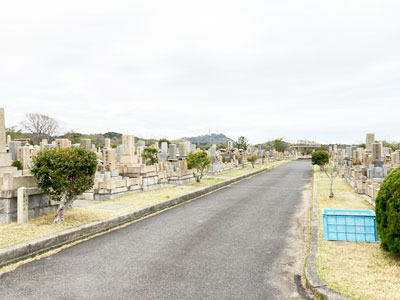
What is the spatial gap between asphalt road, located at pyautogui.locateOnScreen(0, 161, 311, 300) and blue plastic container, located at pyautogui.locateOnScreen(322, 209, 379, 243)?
40.5 inches

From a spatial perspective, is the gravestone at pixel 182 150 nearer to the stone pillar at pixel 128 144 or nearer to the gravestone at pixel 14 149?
the stone pillar at pixel 128 144

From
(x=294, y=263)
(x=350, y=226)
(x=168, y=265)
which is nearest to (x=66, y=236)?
(x=168, y=265)

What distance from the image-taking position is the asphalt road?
4.01 meters

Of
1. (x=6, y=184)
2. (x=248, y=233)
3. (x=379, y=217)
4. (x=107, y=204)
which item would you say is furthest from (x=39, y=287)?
(x=107, y=204)

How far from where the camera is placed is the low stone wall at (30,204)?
7.07 metres

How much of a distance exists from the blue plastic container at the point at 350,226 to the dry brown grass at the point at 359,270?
17 centimetres

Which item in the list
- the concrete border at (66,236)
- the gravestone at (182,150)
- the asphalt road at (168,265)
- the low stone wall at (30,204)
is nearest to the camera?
the asphalt road at (168,265)

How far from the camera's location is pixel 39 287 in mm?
4148

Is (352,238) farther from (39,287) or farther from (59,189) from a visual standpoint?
(59,189)

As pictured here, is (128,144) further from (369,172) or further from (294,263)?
(369,172)

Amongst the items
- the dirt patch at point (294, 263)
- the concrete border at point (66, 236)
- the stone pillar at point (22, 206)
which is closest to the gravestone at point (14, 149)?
the concrete border at point (66, 236)

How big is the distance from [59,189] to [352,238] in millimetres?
6625

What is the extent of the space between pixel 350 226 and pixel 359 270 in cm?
169

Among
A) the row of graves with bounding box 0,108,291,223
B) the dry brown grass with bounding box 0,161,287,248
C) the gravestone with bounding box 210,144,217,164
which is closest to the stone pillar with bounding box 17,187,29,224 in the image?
the row of graves with bounding box 0,108,291,223
